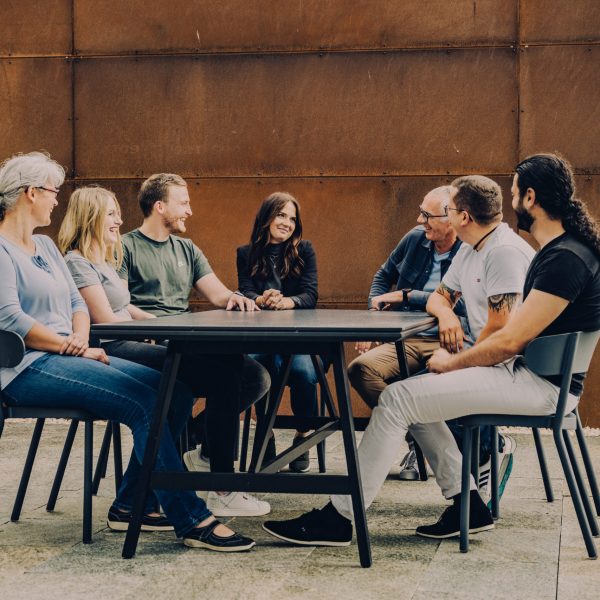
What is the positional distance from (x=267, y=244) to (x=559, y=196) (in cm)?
227

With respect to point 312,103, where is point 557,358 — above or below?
below

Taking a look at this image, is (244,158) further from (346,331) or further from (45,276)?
(346,331)

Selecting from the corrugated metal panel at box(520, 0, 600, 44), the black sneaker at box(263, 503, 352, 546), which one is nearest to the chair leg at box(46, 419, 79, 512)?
the black sneaker at box(263, 503, 352, 546)

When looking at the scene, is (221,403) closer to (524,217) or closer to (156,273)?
(156,273)

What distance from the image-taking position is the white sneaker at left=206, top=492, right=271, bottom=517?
4.59 meters

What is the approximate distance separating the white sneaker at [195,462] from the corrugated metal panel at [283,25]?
325 cm

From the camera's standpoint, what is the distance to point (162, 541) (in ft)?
13.4

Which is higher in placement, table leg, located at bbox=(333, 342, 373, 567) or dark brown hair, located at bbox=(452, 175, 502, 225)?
Result: dark brown hair, located at bbox=(452, 175, 502, 225)

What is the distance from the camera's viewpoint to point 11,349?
3.98 meters

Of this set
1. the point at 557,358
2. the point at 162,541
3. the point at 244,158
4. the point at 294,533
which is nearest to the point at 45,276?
the point at 162,541

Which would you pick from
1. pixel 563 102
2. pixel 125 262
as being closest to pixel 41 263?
pixel 125 262

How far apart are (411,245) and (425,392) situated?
1882 millimetres

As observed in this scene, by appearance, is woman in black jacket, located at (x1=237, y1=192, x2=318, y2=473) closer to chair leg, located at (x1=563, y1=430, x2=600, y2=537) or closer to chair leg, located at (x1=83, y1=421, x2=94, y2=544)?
chair leg, located at (x1=83, y1=421, x2=94, y2=544)

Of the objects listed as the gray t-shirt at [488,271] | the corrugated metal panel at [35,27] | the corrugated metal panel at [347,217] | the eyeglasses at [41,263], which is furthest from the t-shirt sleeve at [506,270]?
the corrugated metal panel at [35,27]
